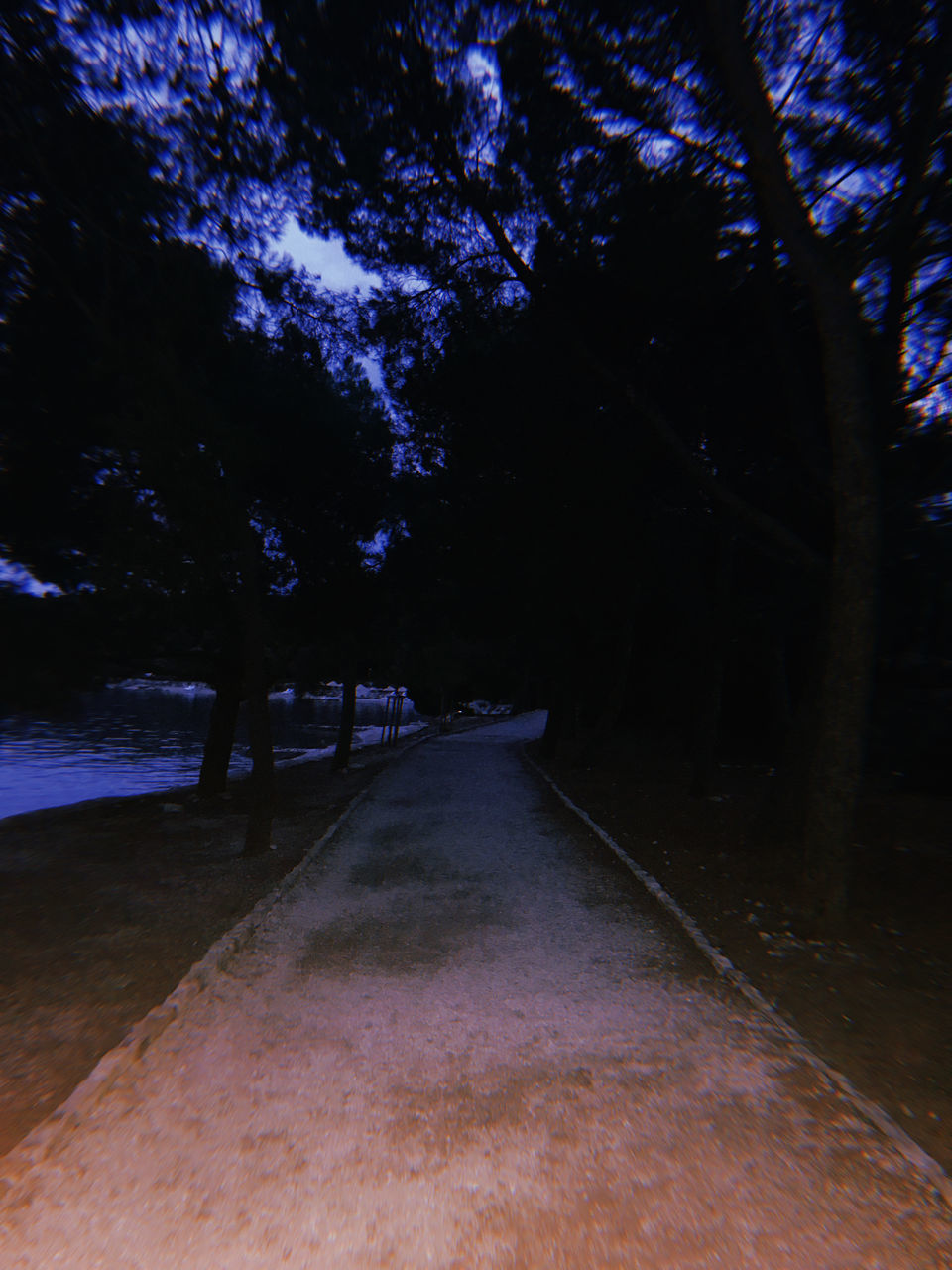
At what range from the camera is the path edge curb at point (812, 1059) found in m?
2.88

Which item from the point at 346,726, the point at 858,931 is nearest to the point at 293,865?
the point at 858,931

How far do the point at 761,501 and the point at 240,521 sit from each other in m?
6.92

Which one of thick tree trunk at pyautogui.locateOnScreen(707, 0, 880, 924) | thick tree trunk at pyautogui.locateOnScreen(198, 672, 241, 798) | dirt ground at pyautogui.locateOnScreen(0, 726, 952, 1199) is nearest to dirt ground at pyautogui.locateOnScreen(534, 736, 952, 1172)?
dirt ground at pyautogui.locateOnScreen(0, 726, 952, 1199)

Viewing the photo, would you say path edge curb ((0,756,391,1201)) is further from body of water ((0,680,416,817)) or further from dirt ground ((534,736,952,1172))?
body of water ((0,680,416,817))

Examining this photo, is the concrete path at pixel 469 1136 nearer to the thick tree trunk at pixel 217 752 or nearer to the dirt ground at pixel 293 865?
the dirt ground at pixel 293 865

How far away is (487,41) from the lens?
22.0 feet

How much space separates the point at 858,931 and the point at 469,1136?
14.5 ft

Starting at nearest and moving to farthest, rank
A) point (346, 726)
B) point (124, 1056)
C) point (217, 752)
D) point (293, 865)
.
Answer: point (124, 1056) → point (293, 865) → point (217, 752) → point (346, 726)

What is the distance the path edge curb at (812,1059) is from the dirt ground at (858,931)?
13 centimetres

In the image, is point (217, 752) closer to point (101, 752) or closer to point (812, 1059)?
point (812, 1059)

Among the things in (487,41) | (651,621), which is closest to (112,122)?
(487,41)

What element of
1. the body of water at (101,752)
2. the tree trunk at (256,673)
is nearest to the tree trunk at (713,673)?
the tree trunk at (256,673)

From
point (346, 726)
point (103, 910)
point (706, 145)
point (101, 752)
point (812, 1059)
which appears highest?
A: point (706, 145)

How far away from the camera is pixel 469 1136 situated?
3.15 metres
